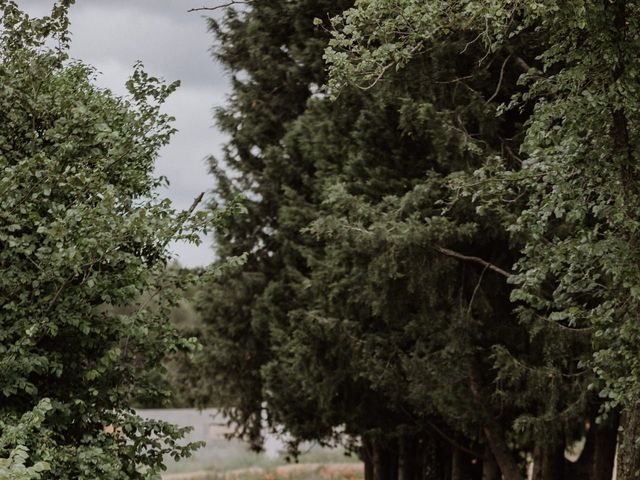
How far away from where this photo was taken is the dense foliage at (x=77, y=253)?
6.90 metres

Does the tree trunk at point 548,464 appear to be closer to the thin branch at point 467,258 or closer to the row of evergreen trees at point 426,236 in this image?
the row of evergreen trees at point 426,236

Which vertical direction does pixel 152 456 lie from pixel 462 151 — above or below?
below

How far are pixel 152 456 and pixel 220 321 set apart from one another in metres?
8.56

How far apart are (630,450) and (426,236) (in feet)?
13.2

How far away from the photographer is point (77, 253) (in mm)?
6543

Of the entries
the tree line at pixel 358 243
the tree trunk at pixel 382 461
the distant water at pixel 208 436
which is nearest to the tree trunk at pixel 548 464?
the tree line at pixel 358 243

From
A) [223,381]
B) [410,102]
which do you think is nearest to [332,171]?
[410,102]

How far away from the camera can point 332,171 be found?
14367 millimetres

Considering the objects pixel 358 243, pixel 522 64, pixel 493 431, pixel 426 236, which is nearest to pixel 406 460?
pixel 493 431

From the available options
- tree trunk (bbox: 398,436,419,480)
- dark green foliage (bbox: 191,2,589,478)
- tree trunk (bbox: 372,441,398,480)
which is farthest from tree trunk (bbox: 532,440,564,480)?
tree trunk (bbox: 372,441,398,480)

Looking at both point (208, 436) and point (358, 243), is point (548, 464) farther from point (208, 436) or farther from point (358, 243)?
point (208, 436)

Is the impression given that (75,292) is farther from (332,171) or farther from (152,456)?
(332,171)

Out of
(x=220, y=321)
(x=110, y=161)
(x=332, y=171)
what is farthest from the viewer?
(x=220, y=321)

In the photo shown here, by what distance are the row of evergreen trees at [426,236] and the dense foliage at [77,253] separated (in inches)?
76.3
